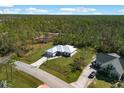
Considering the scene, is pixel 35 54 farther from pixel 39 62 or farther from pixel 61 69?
pixel 61 69

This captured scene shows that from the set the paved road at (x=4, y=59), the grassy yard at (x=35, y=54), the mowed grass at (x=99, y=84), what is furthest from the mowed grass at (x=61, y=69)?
the paved road at (x=4, y=59)

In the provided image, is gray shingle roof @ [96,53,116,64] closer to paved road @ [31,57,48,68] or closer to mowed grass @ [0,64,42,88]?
paved road @ [31,57,48,68]

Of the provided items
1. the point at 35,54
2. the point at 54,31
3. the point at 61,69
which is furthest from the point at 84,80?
the point at 54,31

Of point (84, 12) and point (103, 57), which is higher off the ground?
point (84, 12)

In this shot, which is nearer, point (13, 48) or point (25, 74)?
point (13, 48)

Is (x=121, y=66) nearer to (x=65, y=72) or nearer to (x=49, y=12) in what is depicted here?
(x=65, y=72)

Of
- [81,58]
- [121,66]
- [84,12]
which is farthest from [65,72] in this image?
[84,12]
